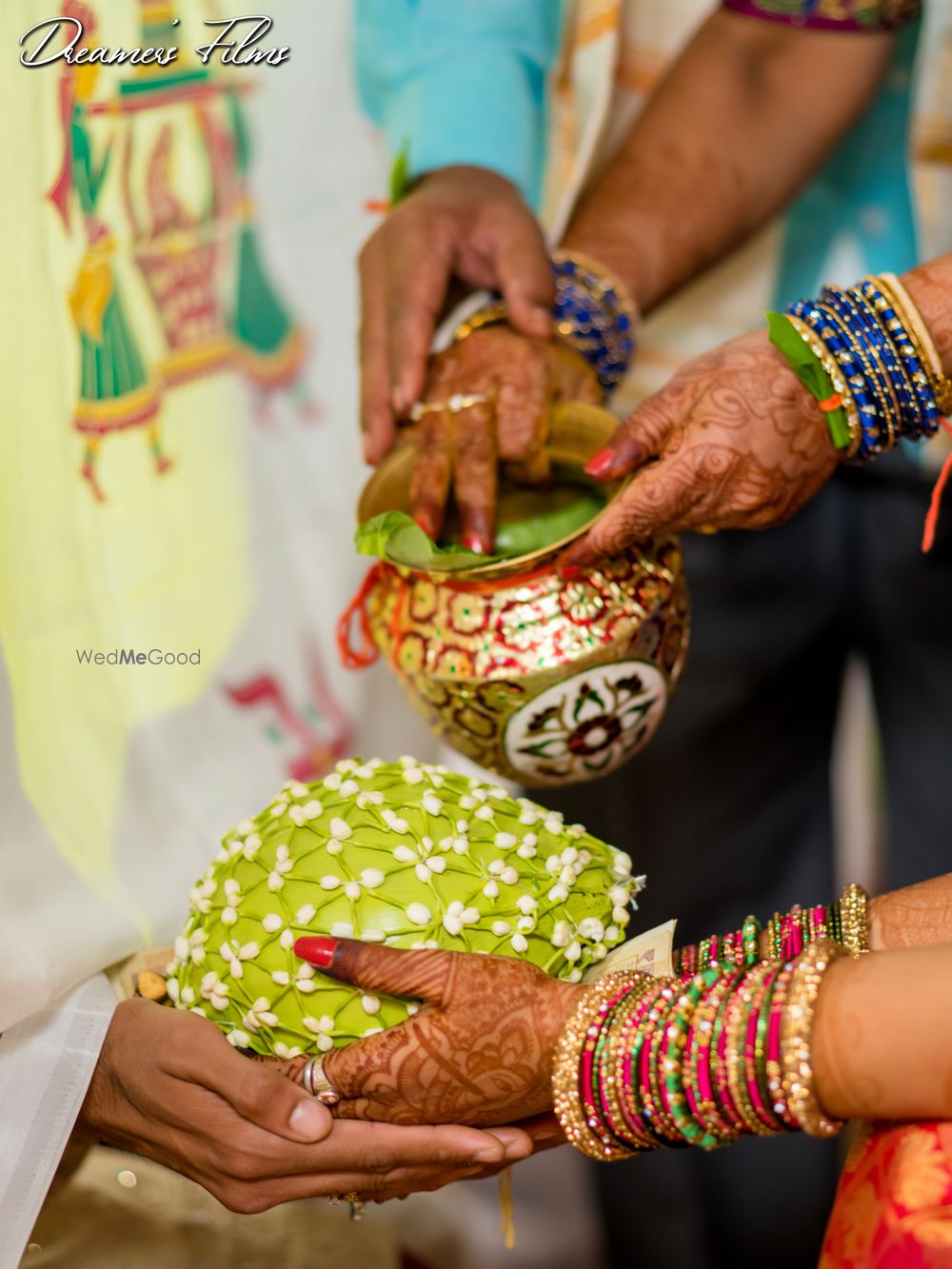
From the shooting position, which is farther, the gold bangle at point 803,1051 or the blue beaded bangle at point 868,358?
the blue beaded bangle at point 868,358

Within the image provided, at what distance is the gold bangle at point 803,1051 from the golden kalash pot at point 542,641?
30cm

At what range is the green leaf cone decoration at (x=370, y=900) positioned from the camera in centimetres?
80

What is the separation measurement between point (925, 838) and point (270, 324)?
3.17ft

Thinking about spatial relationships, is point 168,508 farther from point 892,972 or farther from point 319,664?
point 892,972

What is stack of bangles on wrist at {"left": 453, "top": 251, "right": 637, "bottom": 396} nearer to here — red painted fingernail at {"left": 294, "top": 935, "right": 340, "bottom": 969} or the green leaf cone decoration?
the green leaf cone decoration

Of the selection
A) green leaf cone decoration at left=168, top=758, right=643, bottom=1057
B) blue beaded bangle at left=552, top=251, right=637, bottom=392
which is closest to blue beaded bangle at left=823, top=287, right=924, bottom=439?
blue beaded bangle at left=552, top=251, right=637, bottom=392

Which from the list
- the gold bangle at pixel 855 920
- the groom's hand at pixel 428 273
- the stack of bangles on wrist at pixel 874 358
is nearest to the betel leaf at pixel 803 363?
the stack of bangles on wrist at pixel 874 358

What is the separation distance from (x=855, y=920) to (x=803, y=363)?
0.40 metres

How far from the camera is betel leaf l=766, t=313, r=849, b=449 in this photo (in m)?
0.97

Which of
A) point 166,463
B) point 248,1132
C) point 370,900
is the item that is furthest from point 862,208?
point 248,1132

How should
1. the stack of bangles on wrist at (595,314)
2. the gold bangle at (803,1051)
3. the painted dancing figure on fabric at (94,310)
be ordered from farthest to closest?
the stack of bangles on wrist at (595,314) → the painted dancing figure on fabric at (94,310) → the gold bangle at (803,1051)

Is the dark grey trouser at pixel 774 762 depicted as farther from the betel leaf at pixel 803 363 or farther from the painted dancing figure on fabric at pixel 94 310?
the painted dancing figure on fabric at pixel 94 310

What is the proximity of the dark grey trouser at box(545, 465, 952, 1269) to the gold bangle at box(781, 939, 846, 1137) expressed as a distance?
679 millimetres

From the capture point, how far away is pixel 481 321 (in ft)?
3.91
